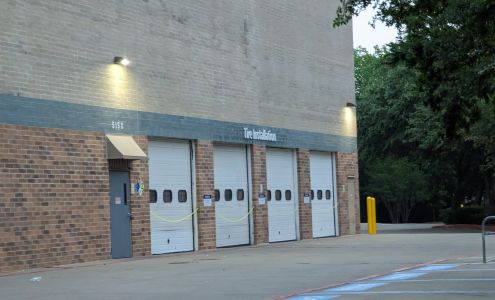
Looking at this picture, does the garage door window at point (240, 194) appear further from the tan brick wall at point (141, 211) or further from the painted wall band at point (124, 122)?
the tan brick wall at point (141, 211)

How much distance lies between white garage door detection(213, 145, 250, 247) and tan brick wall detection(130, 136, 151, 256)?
12.3 feet

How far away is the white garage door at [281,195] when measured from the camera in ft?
98.3

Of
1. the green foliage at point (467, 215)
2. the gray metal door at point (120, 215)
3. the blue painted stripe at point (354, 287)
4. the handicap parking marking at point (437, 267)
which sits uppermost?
the gray metal door at point (120, 215)

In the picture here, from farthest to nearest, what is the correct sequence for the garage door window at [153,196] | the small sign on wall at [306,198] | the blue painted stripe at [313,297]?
1. the small sign on wall at [306,198]
2. the garage door window at [153,196]
3. the blue painted stripe at [313,297]

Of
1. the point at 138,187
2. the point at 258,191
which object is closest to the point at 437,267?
the point at 138,187

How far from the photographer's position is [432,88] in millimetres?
15969

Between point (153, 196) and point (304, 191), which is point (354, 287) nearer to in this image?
point (153, 196)

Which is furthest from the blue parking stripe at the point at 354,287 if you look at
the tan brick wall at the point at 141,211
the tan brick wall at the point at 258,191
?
the tan brick wall at the point at 258,191

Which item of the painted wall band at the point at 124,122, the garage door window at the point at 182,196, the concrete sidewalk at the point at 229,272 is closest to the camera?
the concrete sidewalk at the point at 229,272

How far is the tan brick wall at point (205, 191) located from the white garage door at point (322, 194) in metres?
A: 6.94

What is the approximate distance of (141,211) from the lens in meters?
23.4

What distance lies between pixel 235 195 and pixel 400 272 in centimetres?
1211

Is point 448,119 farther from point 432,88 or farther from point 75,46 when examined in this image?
point 75,46

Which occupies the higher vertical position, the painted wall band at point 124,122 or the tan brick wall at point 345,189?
the painted wall band at point 124,122
